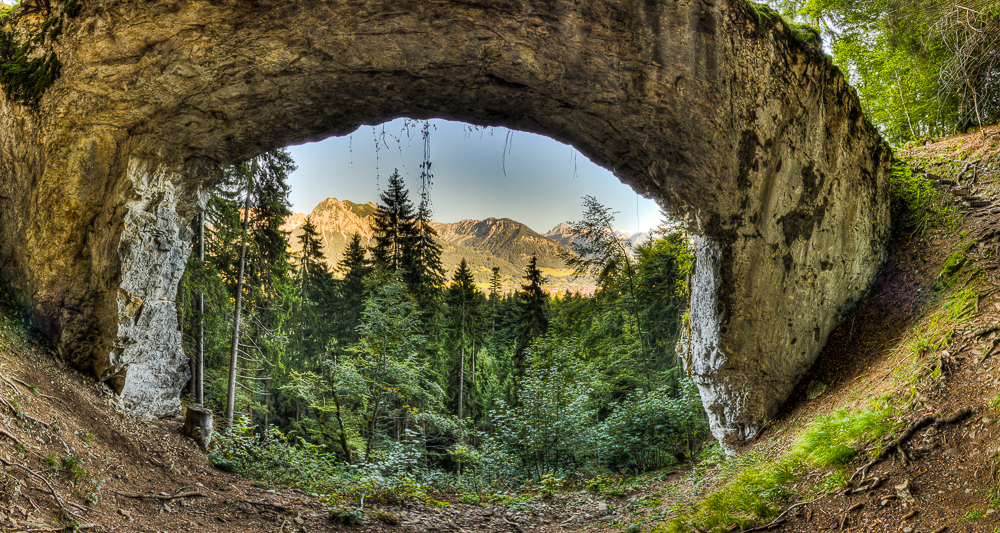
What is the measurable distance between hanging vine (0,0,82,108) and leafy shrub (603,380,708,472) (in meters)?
11.9

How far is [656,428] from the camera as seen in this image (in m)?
9.80

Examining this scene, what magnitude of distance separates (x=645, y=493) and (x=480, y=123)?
23.1 feet

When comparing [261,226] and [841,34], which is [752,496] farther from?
[841,34]

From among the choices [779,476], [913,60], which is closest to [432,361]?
[779,476]

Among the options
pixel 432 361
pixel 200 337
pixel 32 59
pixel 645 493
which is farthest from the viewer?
pixel 432 361

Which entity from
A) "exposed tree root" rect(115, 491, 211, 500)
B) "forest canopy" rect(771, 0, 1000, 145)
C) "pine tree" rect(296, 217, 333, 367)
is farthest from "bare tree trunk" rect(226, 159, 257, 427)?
"forest canopy" rect(771, 0, 1000, 145)

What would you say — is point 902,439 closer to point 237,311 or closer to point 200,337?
point 200,337

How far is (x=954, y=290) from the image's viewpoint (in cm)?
490

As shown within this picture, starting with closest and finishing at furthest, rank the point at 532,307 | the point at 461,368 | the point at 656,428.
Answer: the point at 656,428 → the point at 461,368 → the point at 532,307

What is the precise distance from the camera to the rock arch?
5.16 m

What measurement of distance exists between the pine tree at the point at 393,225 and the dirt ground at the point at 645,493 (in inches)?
569

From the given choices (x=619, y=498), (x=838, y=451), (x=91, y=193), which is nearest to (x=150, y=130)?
(x=91, y=193)

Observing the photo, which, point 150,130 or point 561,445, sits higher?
point 150,130

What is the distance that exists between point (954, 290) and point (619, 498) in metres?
5.74
